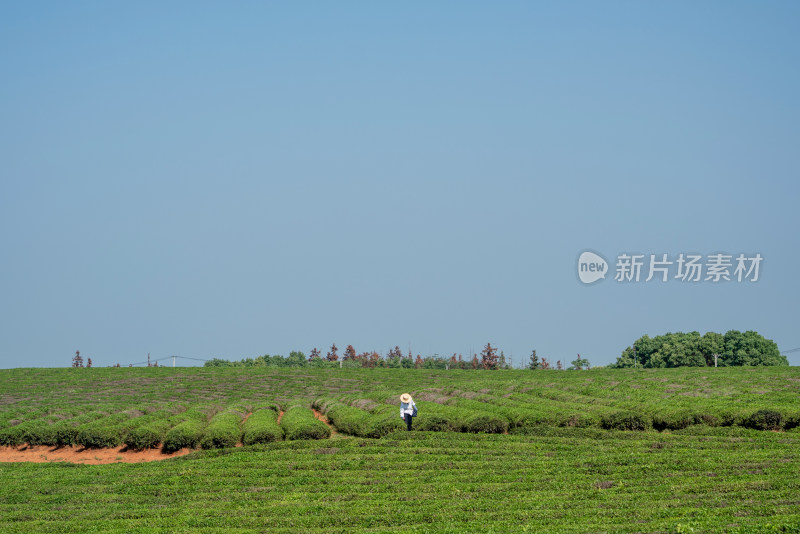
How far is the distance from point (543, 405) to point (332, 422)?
39.4ft

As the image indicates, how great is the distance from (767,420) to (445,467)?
15822 millimetres

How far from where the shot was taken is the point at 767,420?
34812mm

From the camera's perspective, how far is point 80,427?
42312 mm

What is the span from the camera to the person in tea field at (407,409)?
36.2m

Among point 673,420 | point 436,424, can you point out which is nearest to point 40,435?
point 436,424

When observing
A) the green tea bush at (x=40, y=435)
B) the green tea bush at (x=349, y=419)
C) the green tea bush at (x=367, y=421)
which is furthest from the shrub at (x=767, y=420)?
the green tea bush at (x=40, y=435)

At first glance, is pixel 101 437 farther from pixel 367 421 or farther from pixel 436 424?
pixel 436 424

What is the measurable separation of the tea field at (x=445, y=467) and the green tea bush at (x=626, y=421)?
7 cm

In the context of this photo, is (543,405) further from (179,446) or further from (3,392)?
(3,392)

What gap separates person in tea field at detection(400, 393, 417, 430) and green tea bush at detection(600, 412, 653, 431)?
9.35 m

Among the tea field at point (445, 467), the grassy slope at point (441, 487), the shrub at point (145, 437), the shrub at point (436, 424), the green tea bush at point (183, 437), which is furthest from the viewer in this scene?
the shrub at point (145, 437)

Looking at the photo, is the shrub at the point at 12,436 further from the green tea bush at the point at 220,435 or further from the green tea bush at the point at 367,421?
the green tea bush at the point at 367,421

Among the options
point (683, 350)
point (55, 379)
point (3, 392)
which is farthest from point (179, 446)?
point (683, 350)

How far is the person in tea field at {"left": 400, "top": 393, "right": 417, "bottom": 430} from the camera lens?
36.2m
